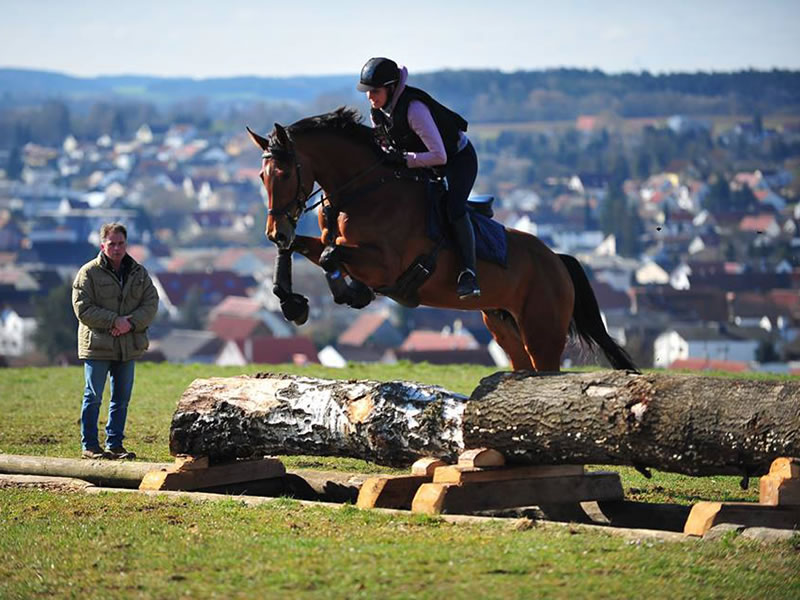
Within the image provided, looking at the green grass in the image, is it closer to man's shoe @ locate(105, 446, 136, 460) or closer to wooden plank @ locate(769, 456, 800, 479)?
wooden plank @ locate(769, 456, 800, 479)

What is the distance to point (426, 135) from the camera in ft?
39.2

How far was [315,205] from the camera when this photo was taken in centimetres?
1187

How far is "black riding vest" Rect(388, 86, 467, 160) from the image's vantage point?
473 inches

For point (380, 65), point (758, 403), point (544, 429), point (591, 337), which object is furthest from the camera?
point (591, 337)

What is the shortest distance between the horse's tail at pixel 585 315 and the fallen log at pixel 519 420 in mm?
3400

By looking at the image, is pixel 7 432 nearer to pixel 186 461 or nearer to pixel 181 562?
pixel 186 461

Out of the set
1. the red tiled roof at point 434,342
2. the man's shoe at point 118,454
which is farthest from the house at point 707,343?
the man's shoe at point 118,454

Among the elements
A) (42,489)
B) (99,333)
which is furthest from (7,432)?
(42,489)

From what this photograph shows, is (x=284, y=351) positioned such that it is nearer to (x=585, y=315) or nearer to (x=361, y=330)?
(x=361, y=330)

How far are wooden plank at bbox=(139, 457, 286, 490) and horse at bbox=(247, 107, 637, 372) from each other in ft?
3.75

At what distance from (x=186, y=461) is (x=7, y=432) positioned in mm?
4324

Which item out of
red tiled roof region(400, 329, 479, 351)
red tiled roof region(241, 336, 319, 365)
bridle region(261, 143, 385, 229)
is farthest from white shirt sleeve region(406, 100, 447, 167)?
red tiled roof region(400, 329, 479, 351)

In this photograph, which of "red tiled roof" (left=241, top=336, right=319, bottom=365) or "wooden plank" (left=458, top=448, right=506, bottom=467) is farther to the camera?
"red tiled roof" (left=241, top=336, right=319, bottom=365)

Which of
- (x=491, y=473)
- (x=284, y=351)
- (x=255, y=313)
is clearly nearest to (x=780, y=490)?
(x=491, y=473)
